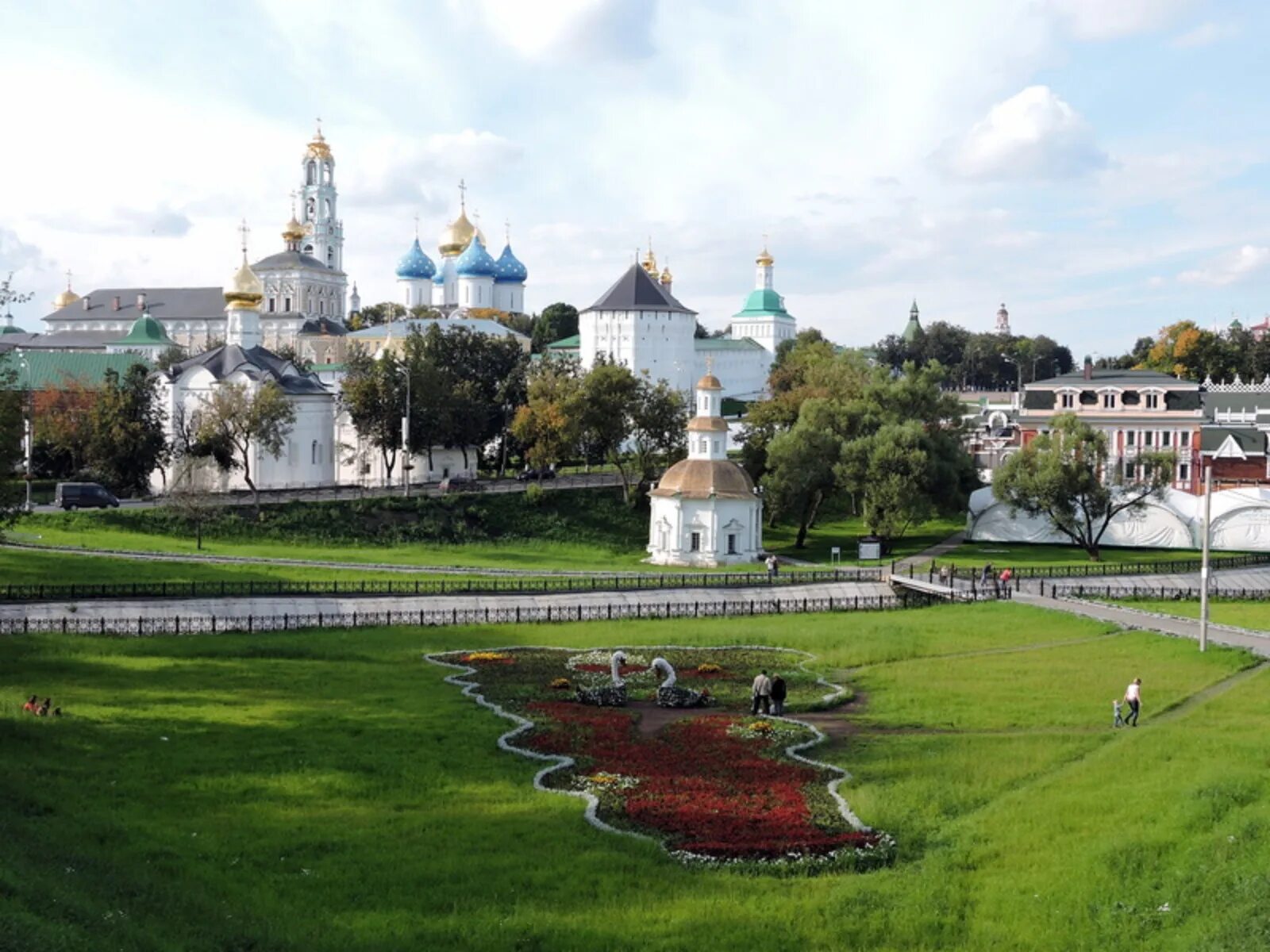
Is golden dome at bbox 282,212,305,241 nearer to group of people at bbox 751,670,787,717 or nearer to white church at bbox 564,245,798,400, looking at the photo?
white church at bbox 564,245,798,400

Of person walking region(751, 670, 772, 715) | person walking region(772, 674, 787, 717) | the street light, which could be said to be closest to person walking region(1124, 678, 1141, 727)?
person walking region(772, 674, 787, 717)

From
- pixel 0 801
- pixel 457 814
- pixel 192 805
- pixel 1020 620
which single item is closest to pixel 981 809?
pixel 457 814

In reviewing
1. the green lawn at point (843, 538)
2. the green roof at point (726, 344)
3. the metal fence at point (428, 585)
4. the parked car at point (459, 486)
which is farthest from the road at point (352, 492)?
the green roof at point (726, 344)

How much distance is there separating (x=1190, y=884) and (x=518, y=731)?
497 inches

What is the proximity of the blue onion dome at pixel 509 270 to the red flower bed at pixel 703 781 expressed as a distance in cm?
11347

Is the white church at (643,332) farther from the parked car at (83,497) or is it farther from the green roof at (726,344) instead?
the parked car at (83,497)

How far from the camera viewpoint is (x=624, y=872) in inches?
750

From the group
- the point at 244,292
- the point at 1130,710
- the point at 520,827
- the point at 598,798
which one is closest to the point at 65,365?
the point at 244,292

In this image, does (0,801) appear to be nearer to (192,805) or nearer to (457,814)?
(192,805)

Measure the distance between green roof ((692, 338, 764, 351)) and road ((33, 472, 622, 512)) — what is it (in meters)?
41.9

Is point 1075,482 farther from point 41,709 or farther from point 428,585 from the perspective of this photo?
point 41,709

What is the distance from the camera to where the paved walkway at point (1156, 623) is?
3778 cm

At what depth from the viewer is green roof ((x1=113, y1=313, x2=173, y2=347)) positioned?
119 m

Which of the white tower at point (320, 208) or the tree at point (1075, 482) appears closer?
the tree at point (1075, 482)
